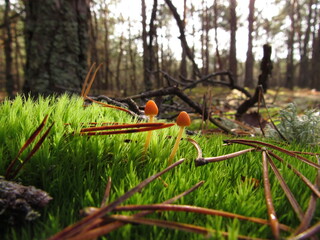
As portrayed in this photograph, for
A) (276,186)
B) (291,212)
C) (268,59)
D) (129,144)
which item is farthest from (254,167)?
(268,59)

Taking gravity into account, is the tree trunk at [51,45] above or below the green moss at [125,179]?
above

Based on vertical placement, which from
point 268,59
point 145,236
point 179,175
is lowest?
point 145,236

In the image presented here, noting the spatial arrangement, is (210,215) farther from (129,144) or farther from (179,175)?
(129,144)

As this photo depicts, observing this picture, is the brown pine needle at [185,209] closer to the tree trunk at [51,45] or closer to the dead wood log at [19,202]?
the dead wood log at [19,202]

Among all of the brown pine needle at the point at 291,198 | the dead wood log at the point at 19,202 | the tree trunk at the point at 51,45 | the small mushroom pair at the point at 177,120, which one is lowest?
the brown pine needle at the point at 291,198

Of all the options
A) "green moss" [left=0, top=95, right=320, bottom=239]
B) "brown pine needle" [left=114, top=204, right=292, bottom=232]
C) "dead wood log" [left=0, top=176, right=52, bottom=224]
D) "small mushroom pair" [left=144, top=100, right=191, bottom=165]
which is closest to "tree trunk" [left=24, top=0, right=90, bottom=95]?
"green moss" [left=0, top=95, right=320, bottom=239]

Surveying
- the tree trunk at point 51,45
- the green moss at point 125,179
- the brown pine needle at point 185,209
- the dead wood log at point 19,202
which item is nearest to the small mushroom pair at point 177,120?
the green moss at point 125,179

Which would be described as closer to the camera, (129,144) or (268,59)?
(129,144)

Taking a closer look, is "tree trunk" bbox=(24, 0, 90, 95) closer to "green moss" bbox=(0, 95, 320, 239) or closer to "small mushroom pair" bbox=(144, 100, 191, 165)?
"green moss" bbox=(0, 95, 320, 239)

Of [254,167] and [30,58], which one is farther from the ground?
[30,58]
